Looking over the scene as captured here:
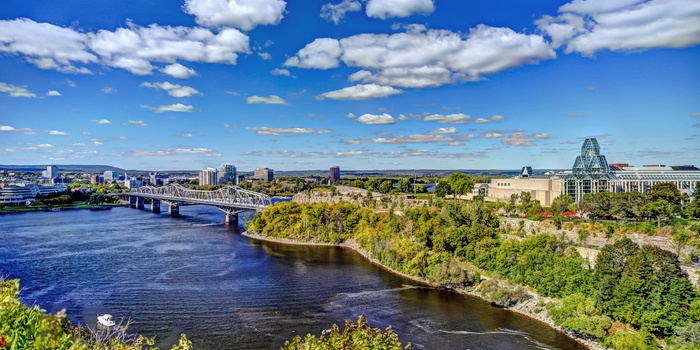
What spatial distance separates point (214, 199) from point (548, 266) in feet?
163

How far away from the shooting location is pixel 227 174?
15638 centimetres

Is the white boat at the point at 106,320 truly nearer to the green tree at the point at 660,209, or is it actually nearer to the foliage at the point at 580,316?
the foliage at the point at 580,316

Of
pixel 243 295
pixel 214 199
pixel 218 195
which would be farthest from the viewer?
pixel 218 195

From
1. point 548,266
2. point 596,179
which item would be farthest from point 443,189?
point 548,266

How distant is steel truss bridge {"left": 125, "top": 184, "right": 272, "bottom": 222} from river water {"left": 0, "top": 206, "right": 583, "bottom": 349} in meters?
15.8

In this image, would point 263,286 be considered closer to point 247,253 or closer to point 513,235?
point 247,253

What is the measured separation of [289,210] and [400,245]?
16.4 m

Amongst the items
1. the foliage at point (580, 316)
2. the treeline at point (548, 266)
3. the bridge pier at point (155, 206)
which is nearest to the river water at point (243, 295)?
the foliage at point (580, 316)

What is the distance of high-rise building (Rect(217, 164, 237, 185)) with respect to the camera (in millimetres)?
144500

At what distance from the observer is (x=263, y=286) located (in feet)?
74.8

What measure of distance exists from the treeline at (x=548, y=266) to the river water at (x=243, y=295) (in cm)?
129

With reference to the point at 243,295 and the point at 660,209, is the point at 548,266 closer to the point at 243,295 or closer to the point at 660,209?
the point at 660,209

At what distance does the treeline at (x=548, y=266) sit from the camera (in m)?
14.9

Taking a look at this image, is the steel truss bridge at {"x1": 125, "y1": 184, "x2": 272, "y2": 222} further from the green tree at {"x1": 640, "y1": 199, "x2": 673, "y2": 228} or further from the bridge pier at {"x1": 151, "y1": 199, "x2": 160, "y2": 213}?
the green tree at {"x1": 640, "y1": 199, "x2": 673, "y2": 228}
